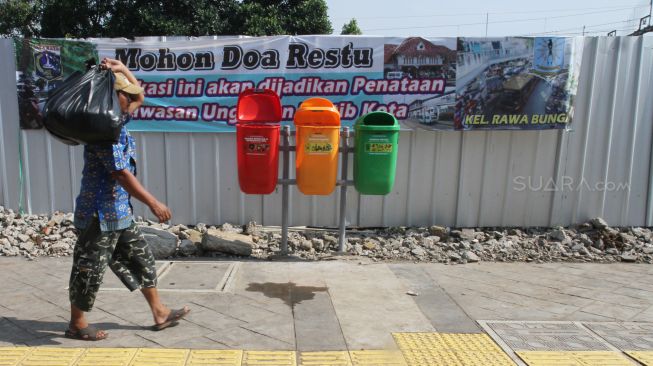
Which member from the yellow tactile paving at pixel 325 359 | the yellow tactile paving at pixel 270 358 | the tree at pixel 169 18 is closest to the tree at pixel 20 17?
the tree at pixel 169 18

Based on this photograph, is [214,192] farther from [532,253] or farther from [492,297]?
[532,253]

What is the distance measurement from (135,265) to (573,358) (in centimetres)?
301

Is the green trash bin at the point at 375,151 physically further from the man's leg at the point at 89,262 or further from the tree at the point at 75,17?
the tree at the point at 75,17

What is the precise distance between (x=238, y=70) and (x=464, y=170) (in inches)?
117

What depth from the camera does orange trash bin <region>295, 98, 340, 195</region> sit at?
15.7 feet

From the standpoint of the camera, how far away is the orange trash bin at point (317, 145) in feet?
15.7

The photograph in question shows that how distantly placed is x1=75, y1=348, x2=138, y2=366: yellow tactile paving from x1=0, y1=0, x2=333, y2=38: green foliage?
915cm

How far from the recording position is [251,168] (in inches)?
191

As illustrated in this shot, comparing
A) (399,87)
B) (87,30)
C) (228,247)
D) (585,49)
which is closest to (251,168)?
(228,247)

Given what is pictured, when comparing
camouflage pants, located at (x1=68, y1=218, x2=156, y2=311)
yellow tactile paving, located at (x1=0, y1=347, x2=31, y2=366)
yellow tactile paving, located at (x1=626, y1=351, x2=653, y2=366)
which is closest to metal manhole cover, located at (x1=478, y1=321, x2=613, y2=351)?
yellow tactile paving, located at (x1=626, y1=351, x2=653, y2=366)

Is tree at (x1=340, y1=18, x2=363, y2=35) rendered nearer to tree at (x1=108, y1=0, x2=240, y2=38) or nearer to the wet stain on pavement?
tree at (x1=108, y1=0, x2=240, y2=38)

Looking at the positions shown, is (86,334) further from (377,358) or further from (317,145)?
(317,145)

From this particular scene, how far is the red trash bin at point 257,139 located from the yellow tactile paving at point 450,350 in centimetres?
216

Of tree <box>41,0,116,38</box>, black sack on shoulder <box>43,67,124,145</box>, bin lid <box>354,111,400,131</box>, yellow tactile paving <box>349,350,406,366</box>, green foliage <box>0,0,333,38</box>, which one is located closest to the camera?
black sack on shoulder <box>43,67,124,145</box>
